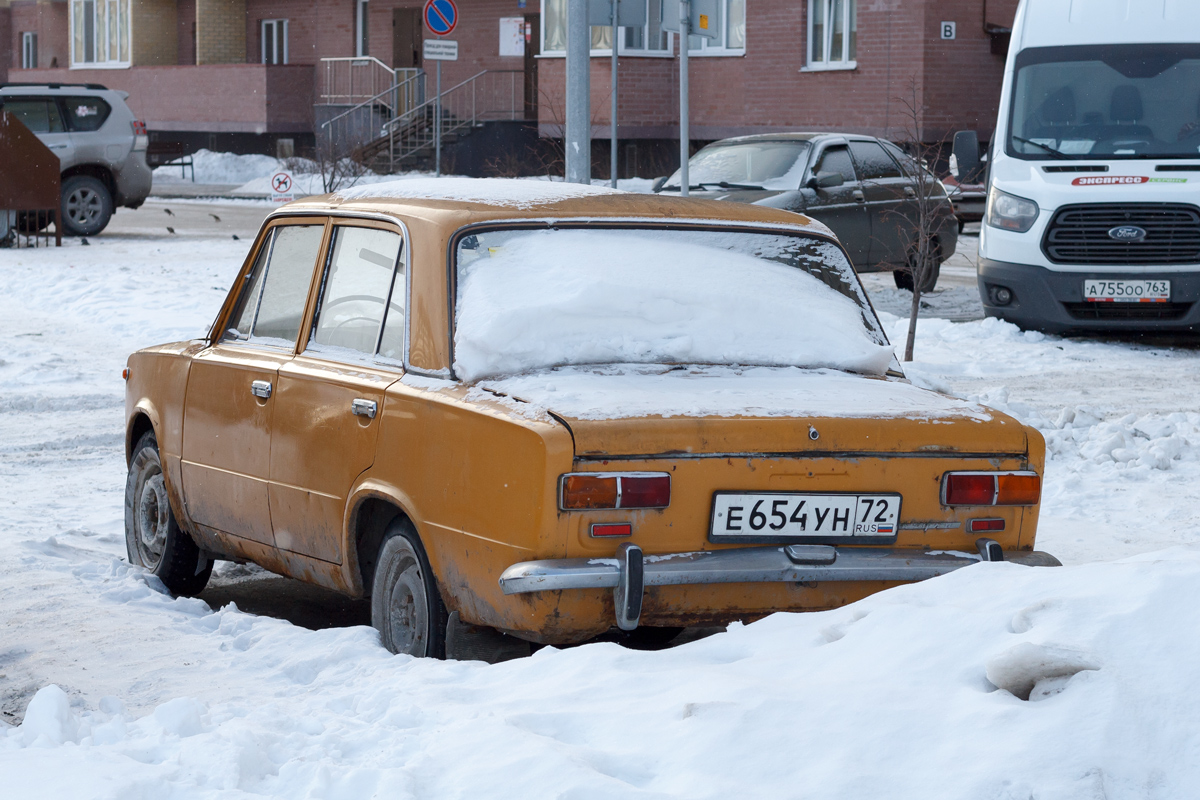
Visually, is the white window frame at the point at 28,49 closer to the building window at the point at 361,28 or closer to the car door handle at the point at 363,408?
the building window at the point at 361,28

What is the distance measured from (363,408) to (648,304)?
0.89m

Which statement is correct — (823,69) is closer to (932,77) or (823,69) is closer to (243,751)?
(932,77)

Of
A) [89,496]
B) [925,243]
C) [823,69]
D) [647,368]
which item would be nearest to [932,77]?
[823,69]

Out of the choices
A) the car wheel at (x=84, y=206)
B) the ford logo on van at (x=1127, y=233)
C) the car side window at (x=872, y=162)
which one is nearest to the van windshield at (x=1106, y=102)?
the ford logo on van at (x=1127, y=233)

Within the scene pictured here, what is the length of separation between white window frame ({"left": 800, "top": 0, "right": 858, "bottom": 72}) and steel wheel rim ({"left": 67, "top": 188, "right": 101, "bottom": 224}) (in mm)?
13140

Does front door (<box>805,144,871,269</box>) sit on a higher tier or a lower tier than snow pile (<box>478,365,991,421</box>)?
higher

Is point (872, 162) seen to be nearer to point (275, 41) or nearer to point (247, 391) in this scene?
point (247, 391)

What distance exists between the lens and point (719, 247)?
16.5 feet

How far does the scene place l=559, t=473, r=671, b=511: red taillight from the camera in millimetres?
3936

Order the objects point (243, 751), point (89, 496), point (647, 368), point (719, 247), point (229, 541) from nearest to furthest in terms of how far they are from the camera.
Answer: point (243, 751) → point (647, 368) → point (719, 247) → point (229, 541) → point (89, 496)

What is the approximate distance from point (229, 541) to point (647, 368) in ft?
5.78

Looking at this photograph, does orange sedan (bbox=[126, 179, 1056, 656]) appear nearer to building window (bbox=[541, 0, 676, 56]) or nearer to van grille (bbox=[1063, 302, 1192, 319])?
van grille (bbox=[1063, 302, 1192, 319])

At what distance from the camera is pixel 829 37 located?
2902 cm

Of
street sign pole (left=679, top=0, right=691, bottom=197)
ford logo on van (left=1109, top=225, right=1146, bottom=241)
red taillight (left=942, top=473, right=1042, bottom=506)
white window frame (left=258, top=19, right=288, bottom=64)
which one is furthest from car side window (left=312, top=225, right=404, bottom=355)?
white window frame (left=258, top=19, right=288, bottom=64)
